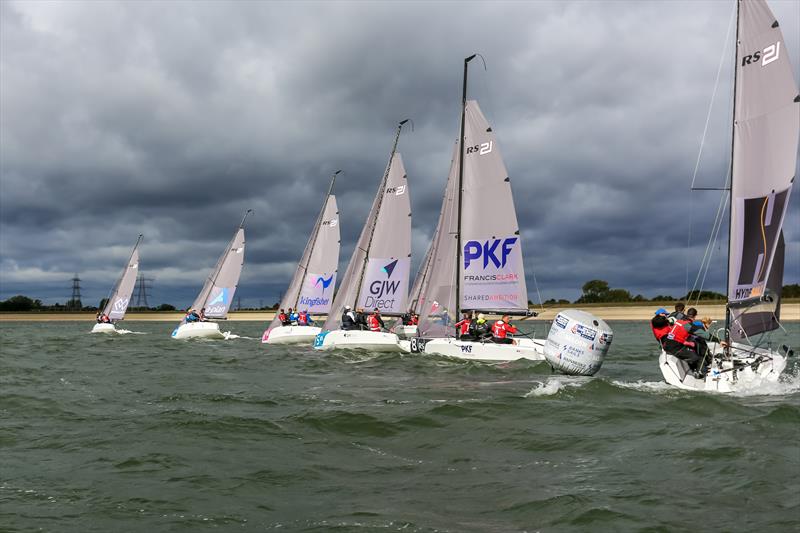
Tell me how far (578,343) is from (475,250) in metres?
9.48

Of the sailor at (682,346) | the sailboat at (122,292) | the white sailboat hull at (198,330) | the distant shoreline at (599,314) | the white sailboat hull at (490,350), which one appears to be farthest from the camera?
the distant shoreline at (599,314)

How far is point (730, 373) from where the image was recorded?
47.5 ft

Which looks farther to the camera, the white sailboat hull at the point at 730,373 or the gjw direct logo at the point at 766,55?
the gjw direct logo at the point at 766,55

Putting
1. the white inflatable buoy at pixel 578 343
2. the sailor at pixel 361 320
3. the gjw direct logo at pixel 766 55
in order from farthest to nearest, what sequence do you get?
1. the sailor at pixel 361 320
2. the white inflatable buoy at pixel 578 343
3. the gjw direct logo at pixel 766 55

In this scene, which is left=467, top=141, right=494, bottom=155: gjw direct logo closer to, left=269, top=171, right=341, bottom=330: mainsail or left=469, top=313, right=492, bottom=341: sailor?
left=469, top=313, right=492, bottom=341: sailor

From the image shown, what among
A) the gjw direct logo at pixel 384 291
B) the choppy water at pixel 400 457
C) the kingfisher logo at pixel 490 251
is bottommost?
the choppy water at pixel 400 457

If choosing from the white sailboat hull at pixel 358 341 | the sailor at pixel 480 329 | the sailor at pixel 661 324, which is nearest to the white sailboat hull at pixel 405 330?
the white sailboat hull at pixel 358 341

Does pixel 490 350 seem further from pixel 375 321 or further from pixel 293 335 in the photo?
pixel 293 335

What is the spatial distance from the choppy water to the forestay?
14413 millimetres

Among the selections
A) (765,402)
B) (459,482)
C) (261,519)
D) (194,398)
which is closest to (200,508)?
(261,519)

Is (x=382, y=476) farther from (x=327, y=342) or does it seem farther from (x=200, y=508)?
(x=327, y=342)

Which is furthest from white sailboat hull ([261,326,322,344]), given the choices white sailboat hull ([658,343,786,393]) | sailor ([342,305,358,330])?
white sailboat hull ([658,343,786,393])

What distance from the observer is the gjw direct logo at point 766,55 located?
15.8 meters

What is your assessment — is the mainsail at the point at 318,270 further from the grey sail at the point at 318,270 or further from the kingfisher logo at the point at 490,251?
the kingfisher logo at the point at 490,251
